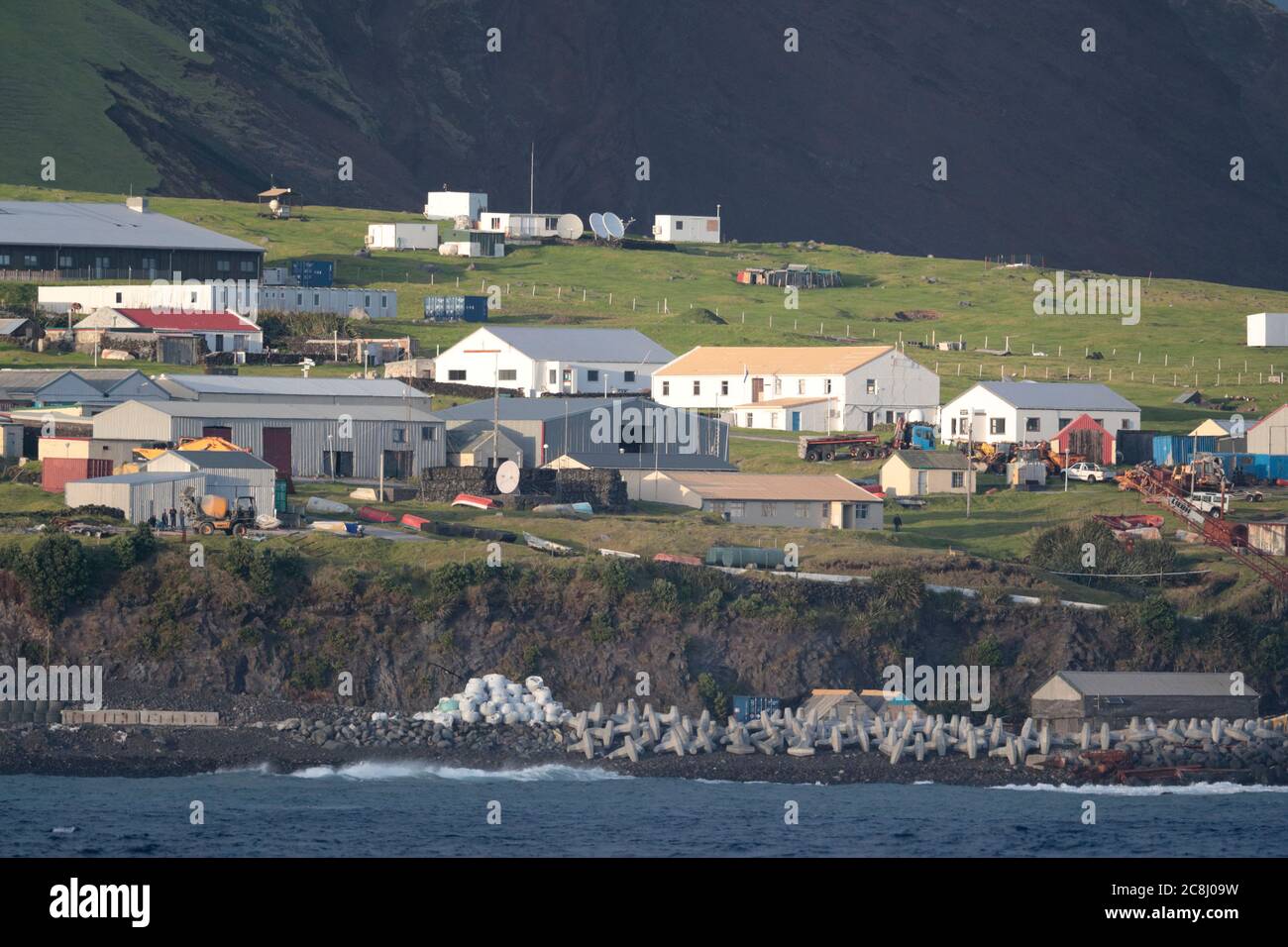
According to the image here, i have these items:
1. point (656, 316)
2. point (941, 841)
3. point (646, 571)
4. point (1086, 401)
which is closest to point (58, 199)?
point (656, 316)

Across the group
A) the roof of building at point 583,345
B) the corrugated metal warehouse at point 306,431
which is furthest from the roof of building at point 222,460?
the roof of building at point 583,345

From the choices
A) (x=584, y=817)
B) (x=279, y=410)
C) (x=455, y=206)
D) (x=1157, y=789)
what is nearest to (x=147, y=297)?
(x=279, y=410)

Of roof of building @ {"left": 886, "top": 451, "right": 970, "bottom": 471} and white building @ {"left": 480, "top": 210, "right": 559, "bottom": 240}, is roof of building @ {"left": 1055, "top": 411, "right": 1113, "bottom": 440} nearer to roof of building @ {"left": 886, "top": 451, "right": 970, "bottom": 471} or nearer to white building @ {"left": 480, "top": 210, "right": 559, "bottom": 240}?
roof of building @ {"left": 886, "top": 451, "right": 970, "bottom": 471}

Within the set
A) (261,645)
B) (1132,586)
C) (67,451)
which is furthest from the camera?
(67,451)

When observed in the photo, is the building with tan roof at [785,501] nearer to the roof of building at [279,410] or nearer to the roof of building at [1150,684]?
the roof of building at [279,410]

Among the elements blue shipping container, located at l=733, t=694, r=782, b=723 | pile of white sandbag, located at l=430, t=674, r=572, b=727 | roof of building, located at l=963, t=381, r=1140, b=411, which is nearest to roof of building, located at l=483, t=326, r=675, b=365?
roof of building, located at l=963, t=381, r=1140, b=411
